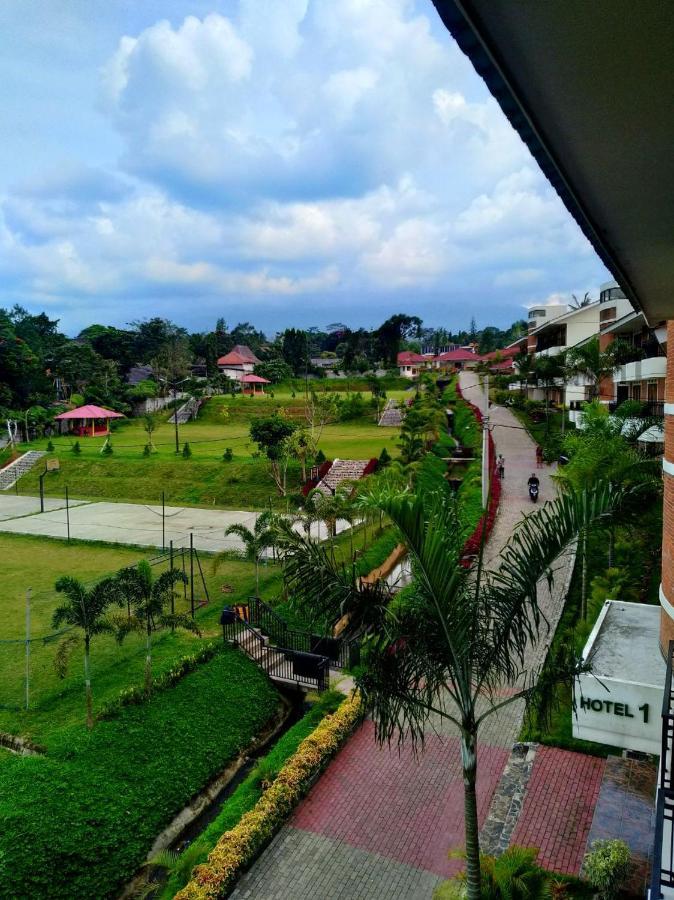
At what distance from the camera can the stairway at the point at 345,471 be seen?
3466 cm

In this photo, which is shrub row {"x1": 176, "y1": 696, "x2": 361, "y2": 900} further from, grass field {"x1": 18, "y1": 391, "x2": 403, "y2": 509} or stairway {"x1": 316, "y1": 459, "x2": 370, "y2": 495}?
stairway {"x1": 316, "y1": 459, "x2": 370, "y2": 495}

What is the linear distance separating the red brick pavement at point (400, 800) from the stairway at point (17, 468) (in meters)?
35.0

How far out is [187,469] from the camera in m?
37.9

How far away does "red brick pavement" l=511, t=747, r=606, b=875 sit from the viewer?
9.39m

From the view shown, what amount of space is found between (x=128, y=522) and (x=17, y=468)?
55.5 ft

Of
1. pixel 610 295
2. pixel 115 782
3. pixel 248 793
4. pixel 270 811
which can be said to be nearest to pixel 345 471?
pixel 248 793

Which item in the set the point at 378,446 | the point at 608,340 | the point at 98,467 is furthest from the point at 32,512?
the point at 608,340

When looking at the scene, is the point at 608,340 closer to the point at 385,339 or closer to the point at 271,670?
the point at 271,670

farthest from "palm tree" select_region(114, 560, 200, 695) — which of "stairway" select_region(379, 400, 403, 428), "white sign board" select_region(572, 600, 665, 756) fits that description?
"stairway" select_region(379, 400, 403, 428)

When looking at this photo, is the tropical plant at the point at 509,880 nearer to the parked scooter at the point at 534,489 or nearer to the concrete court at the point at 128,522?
the concrete court at the point at 128,522

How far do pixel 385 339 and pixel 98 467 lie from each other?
56207mm

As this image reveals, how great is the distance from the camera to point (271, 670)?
14.8m

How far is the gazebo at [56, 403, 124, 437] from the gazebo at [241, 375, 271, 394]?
56.9 feet

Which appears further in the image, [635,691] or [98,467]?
[98,467]
